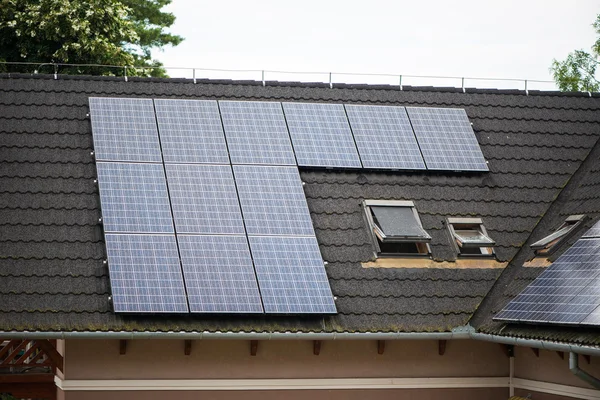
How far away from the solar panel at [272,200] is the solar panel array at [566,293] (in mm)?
3770

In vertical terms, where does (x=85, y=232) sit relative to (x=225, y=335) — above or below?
above

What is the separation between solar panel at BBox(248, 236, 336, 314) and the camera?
17.8 metres

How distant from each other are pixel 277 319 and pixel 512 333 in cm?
351

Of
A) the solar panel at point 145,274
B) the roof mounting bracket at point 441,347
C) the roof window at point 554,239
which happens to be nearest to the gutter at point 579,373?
the roof mounting bracket at point 441,347

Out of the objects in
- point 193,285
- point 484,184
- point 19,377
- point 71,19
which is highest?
point 71,19

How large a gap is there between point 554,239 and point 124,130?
7561mm

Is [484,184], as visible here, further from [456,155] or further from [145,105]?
[145,105]

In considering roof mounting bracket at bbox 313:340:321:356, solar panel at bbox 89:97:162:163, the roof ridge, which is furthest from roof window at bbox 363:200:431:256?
solar panel at bbox 89:97:162:163

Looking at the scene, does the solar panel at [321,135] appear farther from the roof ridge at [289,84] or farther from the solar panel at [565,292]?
the solar panel at [565,292]

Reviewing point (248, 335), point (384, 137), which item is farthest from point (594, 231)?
point (248, 335)

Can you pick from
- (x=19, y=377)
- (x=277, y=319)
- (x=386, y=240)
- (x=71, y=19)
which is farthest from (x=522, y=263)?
(x=71, y=19)

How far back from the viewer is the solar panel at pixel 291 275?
17.8m

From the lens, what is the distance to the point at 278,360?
18078 millimetres

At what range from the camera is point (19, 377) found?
18375mm
